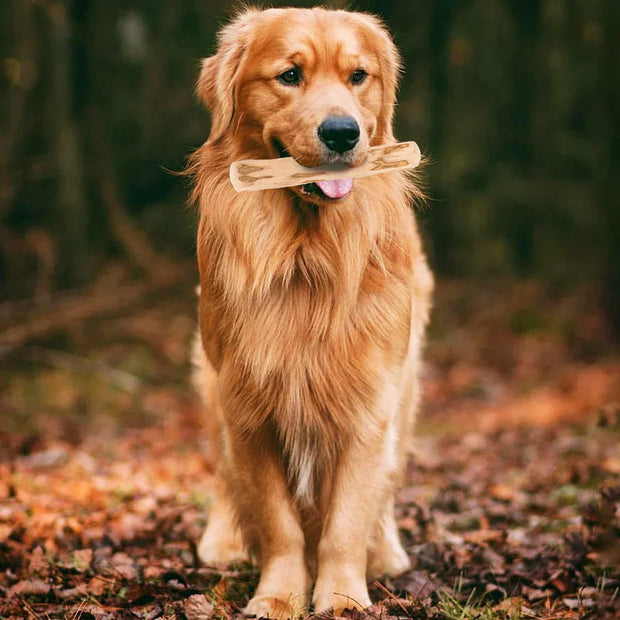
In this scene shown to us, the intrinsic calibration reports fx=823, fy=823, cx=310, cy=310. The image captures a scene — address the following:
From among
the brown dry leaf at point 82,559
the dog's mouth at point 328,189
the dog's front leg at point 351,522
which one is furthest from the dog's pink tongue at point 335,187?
the brown dry leaf at point 82,559

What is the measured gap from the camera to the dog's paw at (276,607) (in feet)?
9.86

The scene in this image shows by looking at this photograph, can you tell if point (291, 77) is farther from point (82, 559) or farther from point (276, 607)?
point (82, 559)

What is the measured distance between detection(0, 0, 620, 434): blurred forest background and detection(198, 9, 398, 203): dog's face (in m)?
3.92

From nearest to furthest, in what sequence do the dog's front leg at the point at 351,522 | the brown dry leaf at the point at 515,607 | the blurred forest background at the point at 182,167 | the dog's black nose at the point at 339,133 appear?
the brown dry leaf at the point at 515,607 < the dog's black nose at the point at 339,133 < the dog's front leg at the point at 351,522 < the blurred forest background at the point at 182,167

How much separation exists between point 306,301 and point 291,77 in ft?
2.85

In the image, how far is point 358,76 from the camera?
3266 mm

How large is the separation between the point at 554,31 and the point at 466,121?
1.87m

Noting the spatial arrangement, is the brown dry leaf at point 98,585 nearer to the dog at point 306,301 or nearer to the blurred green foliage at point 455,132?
the dog at point 306,301

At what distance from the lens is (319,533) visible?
345 cm

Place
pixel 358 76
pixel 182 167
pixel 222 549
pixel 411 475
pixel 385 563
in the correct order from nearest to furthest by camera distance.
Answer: pixel 358 76 < pixel 385 563 < pixel 222 549 < pixel 411 475 < pixel 182 167

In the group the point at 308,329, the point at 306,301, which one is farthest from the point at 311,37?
the point at 308,329

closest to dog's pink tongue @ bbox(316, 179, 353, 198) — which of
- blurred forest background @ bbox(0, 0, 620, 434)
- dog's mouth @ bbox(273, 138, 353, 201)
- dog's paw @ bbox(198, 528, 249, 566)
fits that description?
dog's mouth @ bbox(273, 138, 353, 201)

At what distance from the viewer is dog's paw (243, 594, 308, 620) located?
3.00m

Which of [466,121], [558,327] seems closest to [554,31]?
[466,121]
